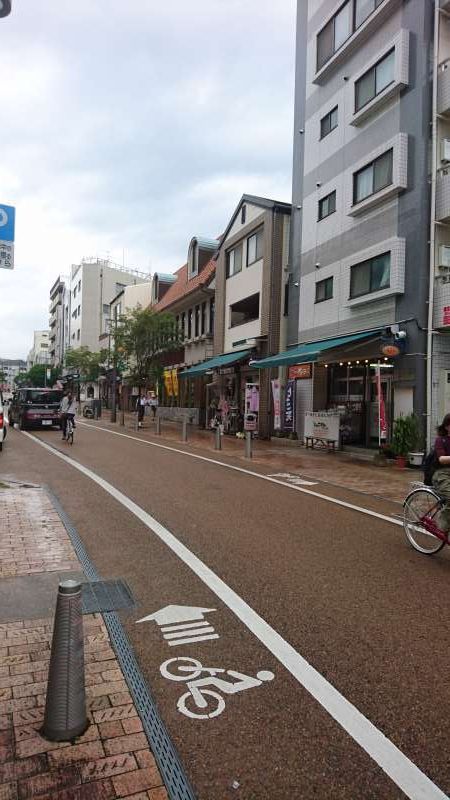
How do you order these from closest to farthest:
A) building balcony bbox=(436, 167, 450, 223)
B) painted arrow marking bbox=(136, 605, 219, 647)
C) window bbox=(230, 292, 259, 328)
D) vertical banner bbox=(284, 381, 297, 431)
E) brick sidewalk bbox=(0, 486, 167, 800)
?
brick sidewalk bbox=(0, 486, 167, 800) < painted arrow marking bbox=(136, 605, 219, 647) < building balcony bbox=(436, 167, 450, 223) < vertical banner bbox=(284, 381, 297, 431) < window bbox=(230, 292, 259, 328)

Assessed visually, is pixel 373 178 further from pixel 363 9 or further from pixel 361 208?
pixel 363 9

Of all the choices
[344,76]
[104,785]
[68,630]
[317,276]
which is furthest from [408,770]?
[344,76]

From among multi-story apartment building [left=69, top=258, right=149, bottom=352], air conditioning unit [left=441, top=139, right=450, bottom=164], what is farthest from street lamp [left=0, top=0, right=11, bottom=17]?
multi-story apartment building [left=69, top=258, right=149, bottom=352]

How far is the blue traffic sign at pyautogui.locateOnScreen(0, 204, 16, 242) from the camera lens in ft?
24.5

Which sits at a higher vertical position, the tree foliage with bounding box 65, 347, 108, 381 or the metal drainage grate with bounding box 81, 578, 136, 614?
the tree foliage with bounding box 65, 347, 108, 381

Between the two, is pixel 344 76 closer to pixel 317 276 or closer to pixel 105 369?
pixel 317 276

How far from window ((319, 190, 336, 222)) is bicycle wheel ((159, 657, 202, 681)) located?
18.6 m

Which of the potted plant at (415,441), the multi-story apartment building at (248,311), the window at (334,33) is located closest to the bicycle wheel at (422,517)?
the potted plant at (415,441)

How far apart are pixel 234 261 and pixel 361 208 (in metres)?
10.5

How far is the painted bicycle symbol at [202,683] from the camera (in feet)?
10.2

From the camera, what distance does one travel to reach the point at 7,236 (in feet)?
24.6

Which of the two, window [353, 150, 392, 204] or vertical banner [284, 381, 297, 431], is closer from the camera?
window [353, 150, 392, 204]

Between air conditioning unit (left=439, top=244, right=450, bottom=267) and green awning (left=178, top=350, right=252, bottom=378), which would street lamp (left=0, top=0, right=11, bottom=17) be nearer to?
air conditioning unit (left=439, top=244, right=450, bottom=267)

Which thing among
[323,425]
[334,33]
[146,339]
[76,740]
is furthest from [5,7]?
[146,339]
